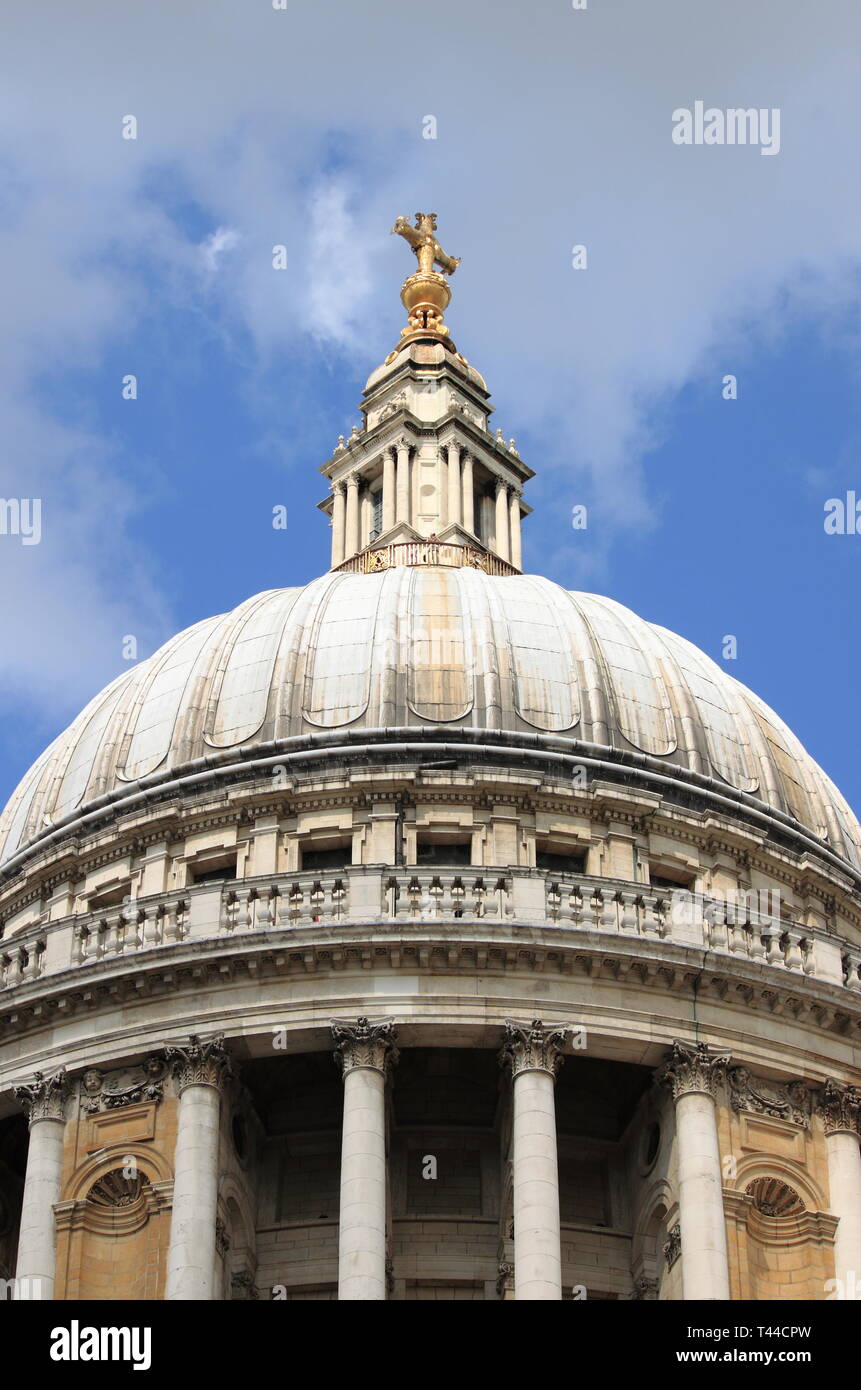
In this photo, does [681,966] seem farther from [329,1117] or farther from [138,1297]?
[138,1297]

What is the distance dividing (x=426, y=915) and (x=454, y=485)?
2615cm

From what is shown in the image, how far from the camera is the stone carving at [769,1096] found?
47312mm

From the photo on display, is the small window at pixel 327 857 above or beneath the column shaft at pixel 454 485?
beneath

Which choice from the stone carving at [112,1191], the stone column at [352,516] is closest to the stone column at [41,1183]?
the stone carving at [112,1191]

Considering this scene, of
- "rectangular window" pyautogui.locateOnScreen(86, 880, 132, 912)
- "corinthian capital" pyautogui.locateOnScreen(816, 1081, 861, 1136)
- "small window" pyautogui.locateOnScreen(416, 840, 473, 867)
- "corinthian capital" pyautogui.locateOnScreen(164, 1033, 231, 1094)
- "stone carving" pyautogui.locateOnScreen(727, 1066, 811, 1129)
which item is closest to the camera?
"corinthian capital" pyautogui.locateOnScreen(164, 1033, 231, 1094)

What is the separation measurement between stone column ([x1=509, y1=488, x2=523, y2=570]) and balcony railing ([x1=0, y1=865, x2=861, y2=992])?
2411 centimetres

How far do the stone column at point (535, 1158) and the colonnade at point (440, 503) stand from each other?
1036 inches

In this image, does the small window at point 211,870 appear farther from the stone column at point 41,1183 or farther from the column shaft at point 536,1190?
the column shaft at point 536,1190

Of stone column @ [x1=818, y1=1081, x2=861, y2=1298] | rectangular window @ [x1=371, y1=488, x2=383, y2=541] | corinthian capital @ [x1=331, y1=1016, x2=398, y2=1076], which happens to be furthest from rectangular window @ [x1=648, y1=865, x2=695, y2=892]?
rectangular window @ [x1=371, y1=488, x2=383, y2=541]

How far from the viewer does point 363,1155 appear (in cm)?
4491

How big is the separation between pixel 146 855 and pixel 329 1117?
8989mm

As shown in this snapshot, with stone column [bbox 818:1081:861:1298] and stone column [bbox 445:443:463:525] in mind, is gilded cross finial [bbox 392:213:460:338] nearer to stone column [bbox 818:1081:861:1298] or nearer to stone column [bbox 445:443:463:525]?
stone column [bbox 445:443:463:525]

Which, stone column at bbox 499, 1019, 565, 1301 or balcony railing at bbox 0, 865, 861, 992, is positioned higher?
balcony railing at bbox 0, 865, 861, 992

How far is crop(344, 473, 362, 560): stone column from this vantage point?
2827 inches
